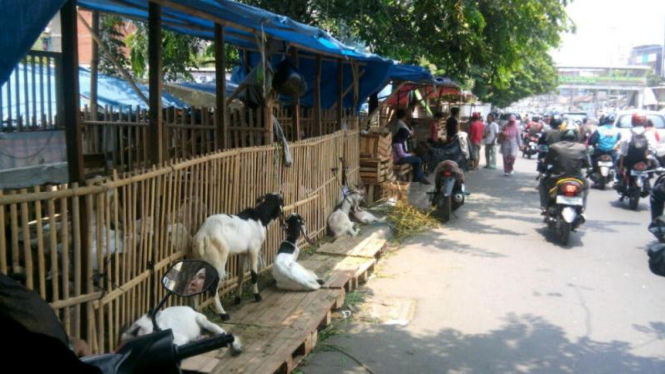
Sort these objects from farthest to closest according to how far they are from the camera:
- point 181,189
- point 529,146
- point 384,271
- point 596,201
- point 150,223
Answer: point 529,146 < point 596,201 < point 384,271 < point 181,189 < point 150,223

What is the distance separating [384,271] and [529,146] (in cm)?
1849

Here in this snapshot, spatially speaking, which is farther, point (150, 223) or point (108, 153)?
point (108, 153)

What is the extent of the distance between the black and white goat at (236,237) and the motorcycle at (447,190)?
489 cm

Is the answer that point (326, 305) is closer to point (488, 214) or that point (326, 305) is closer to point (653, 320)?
point (653, 320)

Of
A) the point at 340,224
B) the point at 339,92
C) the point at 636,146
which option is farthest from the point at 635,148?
the point at 340,224

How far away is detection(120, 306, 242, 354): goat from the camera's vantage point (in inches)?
160

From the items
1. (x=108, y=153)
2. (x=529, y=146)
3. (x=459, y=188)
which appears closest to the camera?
(x=108, y=153)

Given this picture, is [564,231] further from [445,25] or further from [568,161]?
[445,25]

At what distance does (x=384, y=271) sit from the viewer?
7660mm

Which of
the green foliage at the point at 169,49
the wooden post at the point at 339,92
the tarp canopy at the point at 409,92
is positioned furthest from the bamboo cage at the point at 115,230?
the tarp canopy at the point at 409,92

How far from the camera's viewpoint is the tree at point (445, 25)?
11.8 m

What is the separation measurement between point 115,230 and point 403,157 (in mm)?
9613

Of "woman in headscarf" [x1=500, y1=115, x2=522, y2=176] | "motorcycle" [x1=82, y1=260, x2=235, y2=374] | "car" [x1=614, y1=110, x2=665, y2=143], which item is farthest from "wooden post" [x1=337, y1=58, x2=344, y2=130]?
"car" [x1=614, y1=110, x2=665, y2=143]

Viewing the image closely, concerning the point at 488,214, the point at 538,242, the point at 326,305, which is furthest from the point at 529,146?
the point at 326,305
